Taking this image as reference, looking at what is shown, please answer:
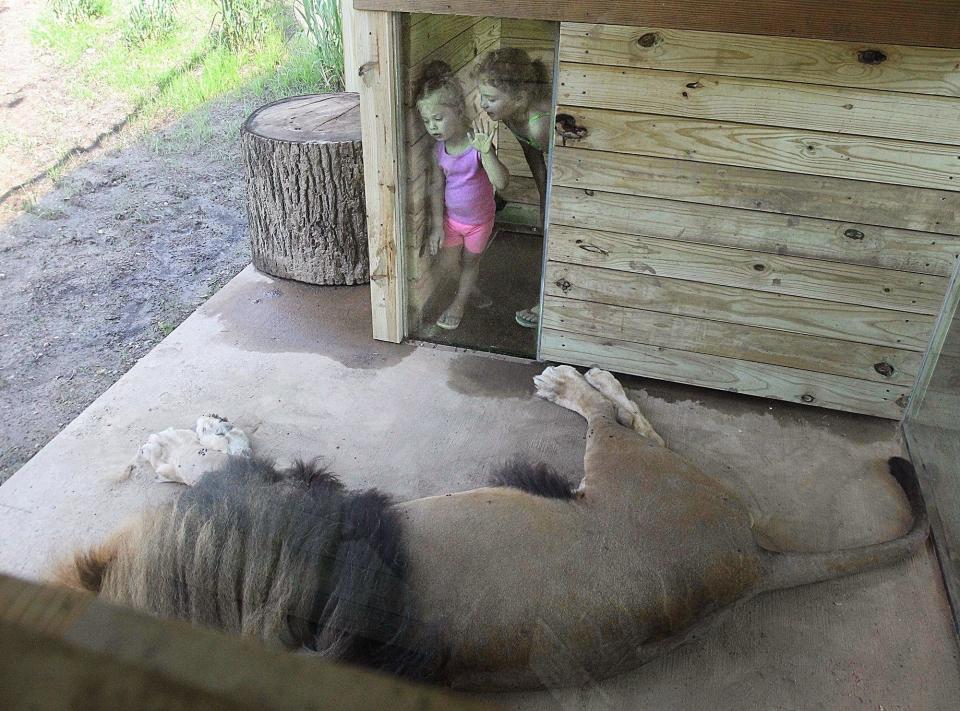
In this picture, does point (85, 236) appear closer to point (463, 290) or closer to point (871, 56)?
point (463, 290)

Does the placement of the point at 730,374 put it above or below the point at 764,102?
below

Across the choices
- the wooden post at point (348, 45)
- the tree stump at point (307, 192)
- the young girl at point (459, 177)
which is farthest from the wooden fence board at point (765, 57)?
the wooden post at point (348, 45)

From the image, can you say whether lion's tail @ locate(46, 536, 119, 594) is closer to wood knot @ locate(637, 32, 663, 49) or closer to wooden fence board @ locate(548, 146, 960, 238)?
wooden fence board @ locate(548, 146, 960, 238)

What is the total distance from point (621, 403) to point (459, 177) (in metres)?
0.89

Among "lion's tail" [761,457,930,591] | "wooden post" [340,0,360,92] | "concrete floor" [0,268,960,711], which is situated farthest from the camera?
"wooden post" [340,0,360,92]

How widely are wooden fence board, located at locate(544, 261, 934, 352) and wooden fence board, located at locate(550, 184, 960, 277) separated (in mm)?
151

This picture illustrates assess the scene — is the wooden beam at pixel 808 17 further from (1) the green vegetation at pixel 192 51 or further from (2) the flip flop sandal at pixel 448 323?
(1) the green vegetation at pixel 192 51

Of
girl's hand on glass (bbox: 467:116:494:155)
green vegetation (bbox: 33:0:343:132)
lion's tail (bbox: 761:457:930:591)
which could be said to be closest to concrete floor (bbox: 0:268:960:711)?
lion's tail (bbox: 761:457:930:591)

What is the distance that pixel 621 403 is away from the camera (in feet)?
8.22

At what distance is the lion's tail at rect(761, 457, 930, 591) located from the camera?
1.88m

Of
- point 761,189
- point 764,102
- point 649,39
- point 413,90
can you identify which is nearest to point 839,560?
point 761,189

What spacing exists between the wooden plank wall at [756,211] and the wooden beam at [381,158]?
524 mm

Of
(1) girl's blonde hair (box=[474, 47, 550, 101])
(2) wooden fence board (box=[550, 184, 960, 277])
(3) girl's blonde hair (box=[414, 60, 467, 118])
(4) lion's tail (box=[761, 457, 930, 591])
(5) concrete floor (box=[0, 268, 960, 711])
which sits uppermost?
(1) girl's blonde hair (box=[474, 47, 550, 101])

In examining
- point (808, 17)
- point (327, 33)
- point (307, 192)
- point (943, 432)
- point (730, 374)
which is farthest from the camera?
point (327, 33)
